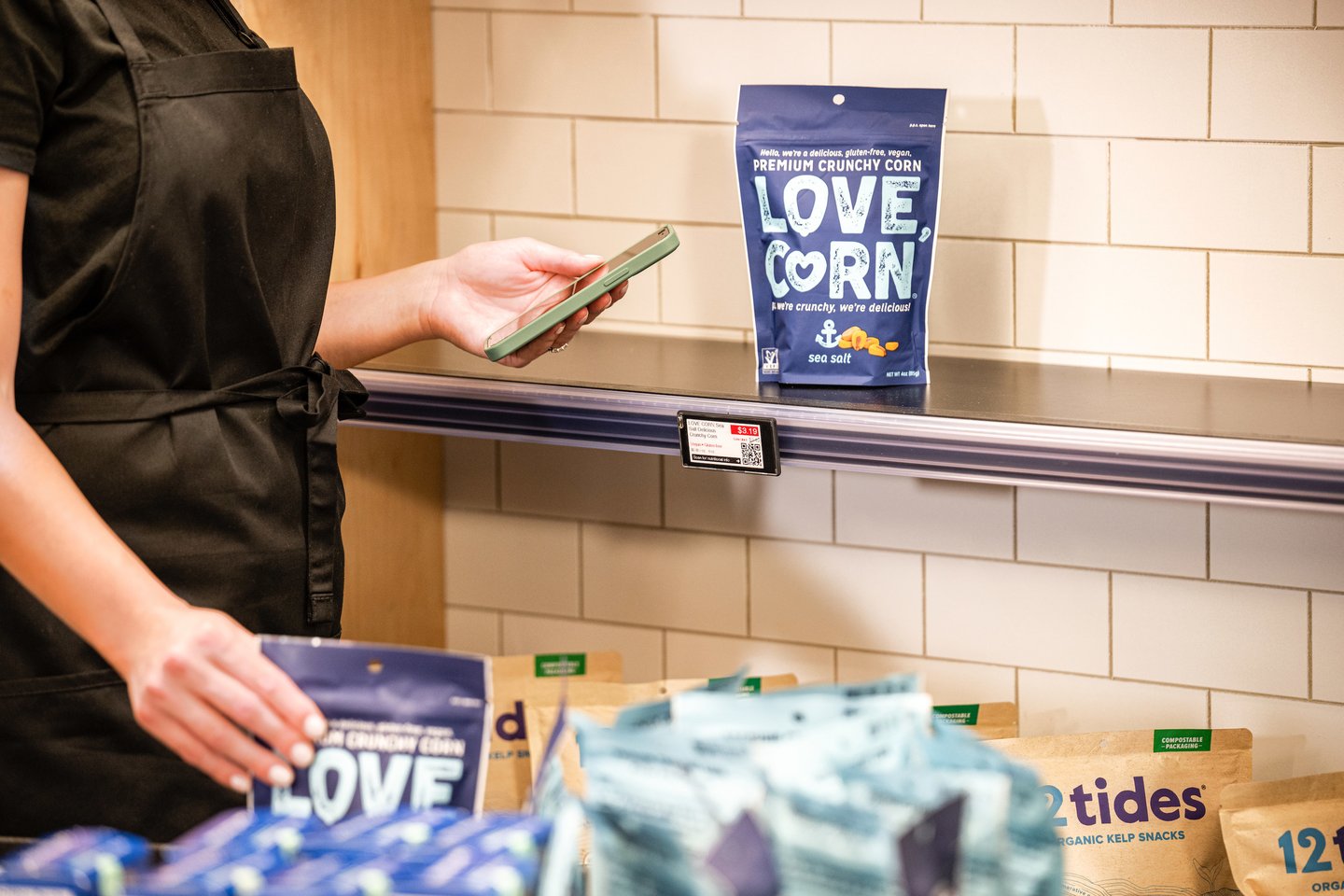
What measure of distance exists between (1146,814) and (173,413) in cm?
112

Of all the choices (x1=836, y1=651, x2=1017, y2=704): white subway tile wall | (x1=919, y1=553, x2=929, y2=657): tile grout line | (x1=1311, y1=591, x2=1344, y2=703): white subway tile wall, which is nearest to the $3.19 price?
(x1=1311, y1=591, x2=1344, y2=703): white subway tile wall

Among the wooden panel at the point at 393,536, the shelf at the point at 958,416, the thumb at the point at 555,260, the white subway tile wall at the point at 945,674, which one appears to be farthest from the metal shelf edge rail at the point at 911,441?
the white subway tile wall at the point at 945,674

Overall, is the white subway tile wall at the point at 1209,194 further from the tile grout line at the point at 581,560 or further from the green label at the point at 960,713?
the tile grout line at the point at 581,560

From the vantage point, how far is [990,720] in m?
1.78

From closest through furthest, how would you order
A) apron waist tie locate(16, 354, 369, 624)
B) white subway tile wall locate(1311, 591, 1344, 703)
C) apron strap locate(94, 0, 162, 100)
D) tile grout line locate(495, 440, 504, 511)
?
apron strap locate(94, 0, 162, 100) → apron waist tie locate(16, 354, 369, 624) → white subway tile wall locate(1311, 591, 1344, 703) → tile grout line locate(495, 440, 504, 511)

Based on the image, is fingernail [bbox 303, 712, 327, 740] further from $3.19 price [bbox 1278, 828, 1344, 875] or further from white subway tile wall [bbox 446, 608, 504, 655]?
white subway tile wall [bbox 446, 608, 504, 655]

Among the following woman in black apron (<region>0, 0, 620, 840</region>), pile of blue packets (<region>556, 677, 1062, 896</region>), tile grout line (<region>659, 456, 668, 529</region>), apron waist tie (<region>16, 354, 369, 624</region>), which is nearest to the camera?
pile of blue packets (<region>556, 677, 1062, 896</region>)

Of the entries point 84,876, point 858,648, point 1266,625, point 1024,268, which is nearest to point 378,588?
point 858,648

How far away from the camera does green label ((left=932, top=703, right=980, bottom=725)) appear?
1.75m

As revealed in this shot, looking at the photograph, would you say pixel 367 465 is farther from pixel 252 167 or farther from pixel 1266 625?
pixel 1266 625

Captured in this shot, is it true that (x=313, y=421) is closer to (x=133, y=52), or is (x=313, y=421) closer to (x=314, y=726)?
(x=133, y=52)

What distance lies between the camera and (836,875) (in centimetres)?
71

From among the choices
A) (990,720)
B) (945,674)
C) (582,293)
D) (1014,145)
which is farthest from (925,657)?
(582,293)

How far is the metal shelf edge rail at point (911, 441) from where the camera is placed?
1.41 metres
